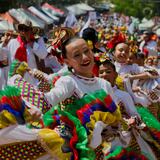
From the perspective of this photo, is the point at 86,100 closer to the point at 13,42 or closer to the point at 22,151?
the point at 22,151

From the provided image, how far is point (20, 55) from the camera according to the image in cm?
775

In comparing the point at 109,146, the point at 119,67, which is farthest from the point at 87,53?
the point at 119,67

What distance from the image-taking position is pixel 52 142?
11.3 feet

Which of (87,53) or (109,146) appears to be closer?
(87,53)

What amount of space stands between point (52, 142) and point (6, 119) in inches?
13.2

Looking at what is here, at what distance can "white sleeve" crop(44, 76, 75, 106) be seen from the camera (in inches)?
149

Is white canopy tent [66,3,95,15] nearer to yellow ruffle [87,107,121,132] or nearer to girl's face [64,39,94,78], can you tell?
girl's face [64,39,94,78]

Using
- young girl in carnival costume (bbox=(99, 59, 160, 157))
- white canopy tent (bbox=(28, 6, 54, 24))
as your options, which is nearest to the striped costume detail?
young girl in carnival costume (bbox=(99, 59, 160, 157))

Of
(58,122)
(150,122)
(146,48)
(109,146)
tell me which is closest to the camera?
(58,122)

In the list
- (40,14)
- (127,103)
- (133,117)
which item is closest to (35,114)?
(133,117)

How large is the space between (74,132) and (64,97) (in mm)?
347

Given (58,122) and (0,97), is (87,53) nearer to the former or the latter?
(58,122)

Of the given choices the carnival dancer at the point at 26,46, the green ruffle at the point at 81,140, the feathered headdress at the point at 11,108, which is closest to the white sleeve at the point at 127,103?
the green ruffle at the point at 81,140

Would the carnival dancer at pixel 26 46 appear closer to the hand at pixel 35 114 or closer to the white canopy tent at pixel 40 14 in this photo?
the hand at pixel 35 114
